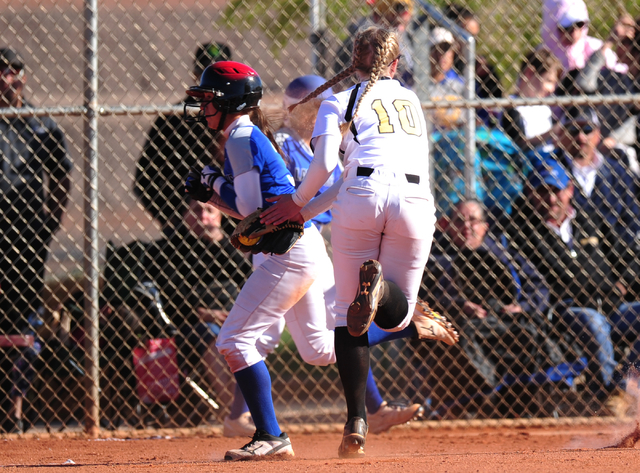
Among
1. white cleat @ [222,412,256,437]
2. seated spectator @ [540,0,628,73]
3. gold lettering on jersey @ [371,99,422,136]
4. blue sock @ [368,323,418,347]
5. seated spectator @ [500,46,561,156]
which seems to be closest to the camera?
gold lettering on jersey @ [371,99,422,136]

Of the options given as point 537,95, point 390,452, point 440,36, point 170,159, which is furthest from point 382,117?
point 537,95

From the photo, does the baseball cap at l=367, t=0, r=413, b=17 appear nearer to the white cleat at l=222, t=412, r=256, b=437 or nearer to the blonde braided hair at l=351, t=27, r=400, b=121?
the blonde braided hair at l=351, t=27, r=400, b=121

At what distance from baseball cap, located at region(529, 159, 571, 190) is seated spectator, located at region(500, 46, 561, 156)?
1.24ft

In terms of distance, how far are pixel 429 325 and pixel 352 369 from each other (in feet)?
2.47

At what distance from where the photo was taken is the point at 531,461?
2.96 m

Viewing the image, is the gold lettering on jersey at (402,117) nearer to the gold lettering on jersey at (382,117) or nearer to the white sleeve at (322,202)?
the gold lettering on jersey at (382,117)

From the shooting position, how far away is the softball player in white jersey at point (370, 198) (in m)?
3.04

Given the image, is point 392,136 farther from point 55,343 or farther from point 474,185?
point 55,343

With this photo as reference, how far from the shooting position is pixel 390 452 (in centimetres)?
404

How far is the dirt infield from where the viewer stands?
291cm

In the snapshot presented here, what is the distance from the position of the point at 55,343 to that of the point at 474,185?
2911mm

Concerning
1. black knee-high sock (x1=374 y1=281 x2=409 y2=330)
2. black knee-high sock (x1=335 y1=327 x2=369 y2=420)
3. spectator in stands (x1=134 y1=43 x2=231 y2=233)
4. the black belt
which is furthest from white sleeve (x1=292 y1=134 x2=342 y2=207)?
spectator in stands (x1=134 y1=43 x2=231 y2=233)

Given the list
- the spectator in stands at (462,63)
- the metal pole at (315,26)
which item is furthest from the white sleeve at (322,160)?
the spectator in stands at (462,63)

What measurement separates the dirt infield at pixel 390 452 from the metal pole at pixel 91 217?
38cm
